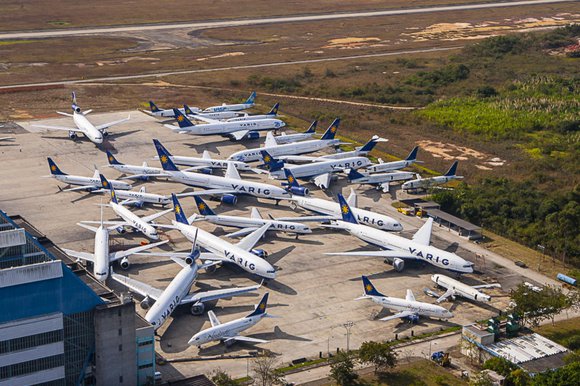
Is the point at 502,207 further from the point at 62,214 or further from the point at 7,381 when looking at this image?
the point at 7,381

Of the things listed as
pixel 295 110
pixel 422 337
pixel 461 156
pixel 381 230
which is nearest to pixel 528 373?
pixel 422 337

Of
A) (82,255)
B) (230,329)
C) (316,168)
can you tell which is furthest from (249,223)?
(230,329)

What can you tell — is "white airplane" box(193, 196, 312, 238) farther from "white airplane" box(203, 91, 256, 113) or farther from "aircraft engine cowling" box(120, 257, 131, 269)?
"white airplane" box(203, 91, 256, 113)

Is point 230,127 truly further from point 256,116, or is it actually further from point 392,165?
point 392,165

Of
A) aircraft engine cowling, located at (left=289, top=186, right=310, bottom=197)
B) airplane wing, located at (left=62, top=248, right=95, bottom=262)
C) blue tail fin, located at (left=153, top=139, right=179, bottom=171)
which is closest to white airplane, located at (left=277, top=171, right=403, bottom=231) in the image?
aircraft engine cowling, located at (left=289, top=186, right=310, bottom=197)

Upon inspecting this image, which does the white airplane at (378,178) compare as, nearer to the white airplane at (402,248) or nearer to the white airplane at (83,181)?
the white airplane at (402,248)
